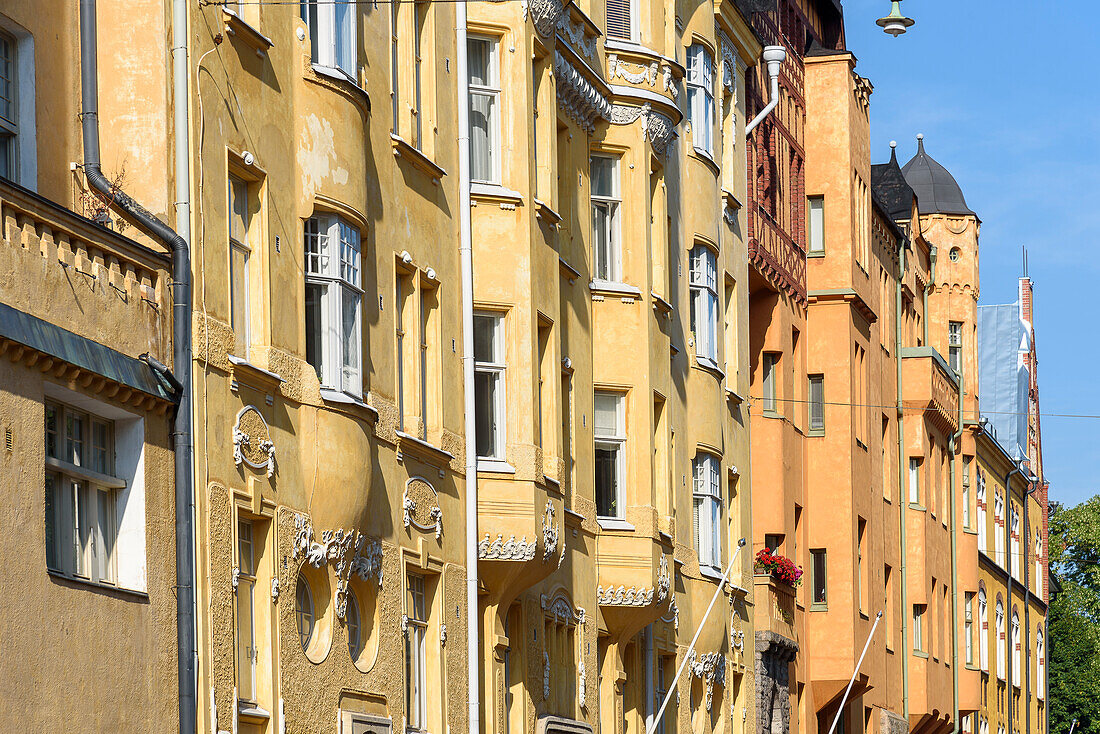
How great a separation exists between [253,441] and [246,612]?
1.66m

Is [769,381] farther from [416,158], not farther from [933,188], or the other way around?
[933,188]

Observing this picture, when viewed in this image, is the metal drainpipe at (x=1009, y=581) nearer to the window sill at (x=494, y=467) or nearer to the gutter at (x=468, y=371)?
the window sill at (x=494, y=467)

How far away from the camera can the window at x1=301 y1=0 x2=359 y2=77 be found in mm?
23141

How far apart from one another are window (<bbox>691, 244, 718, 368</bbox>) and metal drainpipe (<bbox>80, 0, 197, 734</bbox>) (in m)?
18.6

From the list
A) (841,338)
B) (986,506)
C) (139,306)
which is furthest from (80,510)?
(986,506)

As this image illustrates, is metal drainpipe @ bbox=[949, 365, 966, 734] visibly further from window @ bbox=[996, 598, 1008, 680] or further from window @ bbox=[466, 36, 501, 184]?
window @ bbox=[466, 36, 501, 184]

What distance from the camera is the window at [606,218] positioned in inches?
1297

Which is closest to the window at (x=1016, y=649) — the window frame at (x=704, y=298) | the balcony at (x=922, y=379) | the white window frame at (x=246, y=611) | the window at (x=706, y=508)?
the balcony at (x=922, y=379)

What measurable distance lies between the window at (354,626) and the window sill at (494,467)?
3.95 m

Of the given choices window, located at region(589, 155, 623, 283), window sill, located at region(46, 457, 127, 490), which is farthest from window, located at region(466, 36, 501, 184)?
window sill, located at region(46, 457, 127, 490)

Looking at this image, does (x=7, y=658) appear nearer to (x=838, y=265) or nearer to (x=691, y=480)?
(x=691, y=480)

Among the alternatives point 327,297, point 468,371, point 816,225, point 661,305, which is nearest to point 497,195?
point 468,371

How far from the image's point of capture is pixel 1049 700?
303ft

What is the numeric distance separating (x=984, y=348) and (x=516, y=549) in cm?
6972
